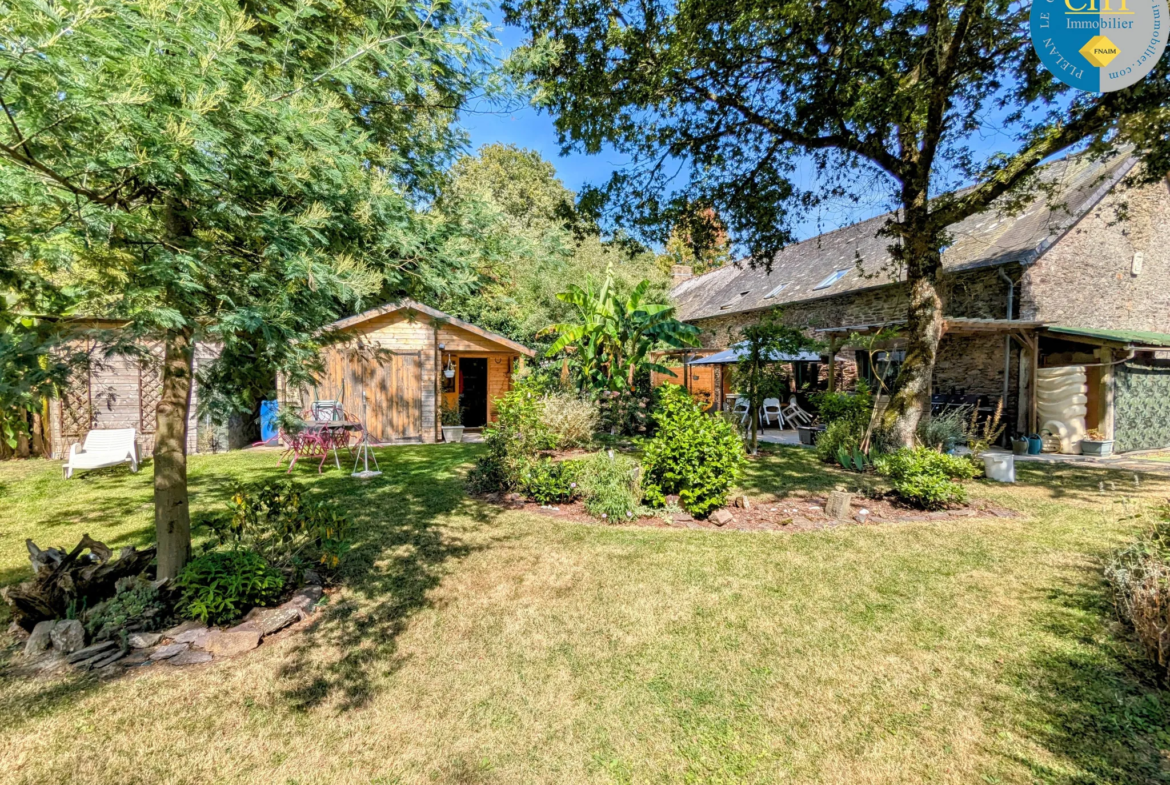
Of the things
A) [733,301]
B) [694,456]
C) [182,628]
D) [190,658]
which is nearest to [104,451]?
[182,628]

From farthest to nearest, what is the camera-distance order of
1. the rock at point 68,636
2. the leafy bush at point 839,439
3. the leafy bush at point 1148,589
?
the leafy bush at point 839,439, the rock at point 68,636, the leafy bush at point 1148,589

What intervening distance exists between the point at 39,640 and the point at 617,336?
11651 millimetres

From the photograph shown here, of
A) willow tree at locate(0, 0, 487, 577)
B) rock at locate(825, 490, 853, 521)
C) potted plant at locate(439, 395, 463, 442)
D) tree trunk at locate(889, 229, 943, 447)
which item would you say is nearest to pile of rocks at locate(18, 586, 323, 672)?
willow tree at locate(0, 0, 487, 577)

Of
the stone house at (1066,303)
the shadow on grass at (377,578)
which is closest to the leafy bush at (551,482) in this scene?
the shadow on grass at (377,578)

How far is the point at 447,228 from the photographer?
3631 mm

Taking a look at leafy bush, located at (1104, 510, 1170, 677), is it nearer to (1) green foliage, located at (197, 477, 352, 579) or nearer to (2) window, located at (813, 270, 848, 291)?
(1) green foliage, located at (197, 477, 352, 579)

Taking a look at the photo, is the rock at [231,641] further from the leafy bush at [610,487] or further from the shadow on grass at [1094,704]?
the shadow on grass at [1094,704]

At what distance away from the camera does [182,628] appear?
138 inches

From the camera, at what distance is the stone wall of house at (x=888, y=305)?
13289mm

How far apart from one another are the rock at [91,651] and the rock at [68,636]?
6 cm

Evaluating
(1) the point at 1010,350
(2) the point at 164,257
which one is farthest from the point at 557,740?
(1) the point at 1010,350

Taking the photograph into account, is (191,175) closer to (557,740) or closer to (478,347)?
(557,740)

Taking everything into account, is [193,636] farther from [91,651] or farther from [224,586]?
[91,651]

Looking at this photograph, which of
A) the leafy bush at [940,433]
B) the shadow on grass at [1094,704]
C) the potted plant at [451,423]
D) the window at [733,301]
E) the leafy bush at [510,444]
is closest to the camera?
the shadow on grass at [1094,704]
